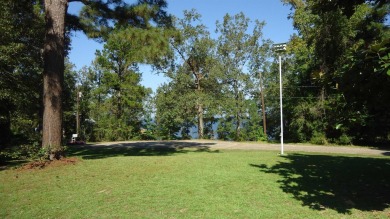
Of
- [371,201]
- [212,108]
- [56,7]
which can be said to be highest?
[56,7]

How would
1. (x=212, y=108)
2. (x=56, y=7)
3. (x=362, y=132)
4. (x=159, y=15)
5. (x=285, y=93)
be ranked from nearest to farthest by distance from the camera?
(x=56, y=7) → (x=159, y=15) → (x=362, y=132) → (x=285, y=93) → (x=212, y=108)

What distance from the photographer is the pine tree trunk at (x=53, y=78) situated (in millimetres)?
9344

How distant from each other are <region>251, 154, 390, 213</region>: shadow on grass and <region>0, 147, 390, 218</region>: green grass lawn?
0.6 inches

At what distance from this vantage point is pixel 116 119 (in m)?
35.9

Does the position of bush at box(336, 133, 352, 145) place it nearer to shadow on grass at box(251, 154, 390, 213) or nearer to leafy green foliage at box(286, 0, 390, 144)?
leafy green foliage at box(286, 0, 390, 144)

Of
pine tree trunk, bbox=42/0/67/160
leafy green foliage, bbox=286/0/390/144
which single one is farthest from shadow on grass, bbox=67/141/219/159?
leafy green foliage, bbox=286/0/390/144

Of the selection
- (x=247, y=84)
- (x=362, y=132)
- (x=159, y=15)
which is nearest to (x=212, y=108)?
(x=247, y=84)

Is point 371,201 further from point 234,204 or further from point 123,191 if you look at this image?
point 123,191

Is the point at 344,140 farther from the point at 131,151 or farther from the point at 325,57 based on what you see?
the point at 131,151

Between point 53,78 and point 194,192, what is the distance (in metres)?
6.09

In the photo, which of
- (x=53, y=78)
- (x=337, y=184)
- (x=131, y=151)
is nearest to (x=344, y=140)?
(x=131, y=151)

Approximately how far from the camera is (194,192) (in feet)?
19.8

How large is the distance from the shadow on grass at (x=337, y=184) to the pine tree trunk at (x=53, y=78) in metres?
6.02

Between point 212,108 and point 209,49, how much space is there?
6823mm
